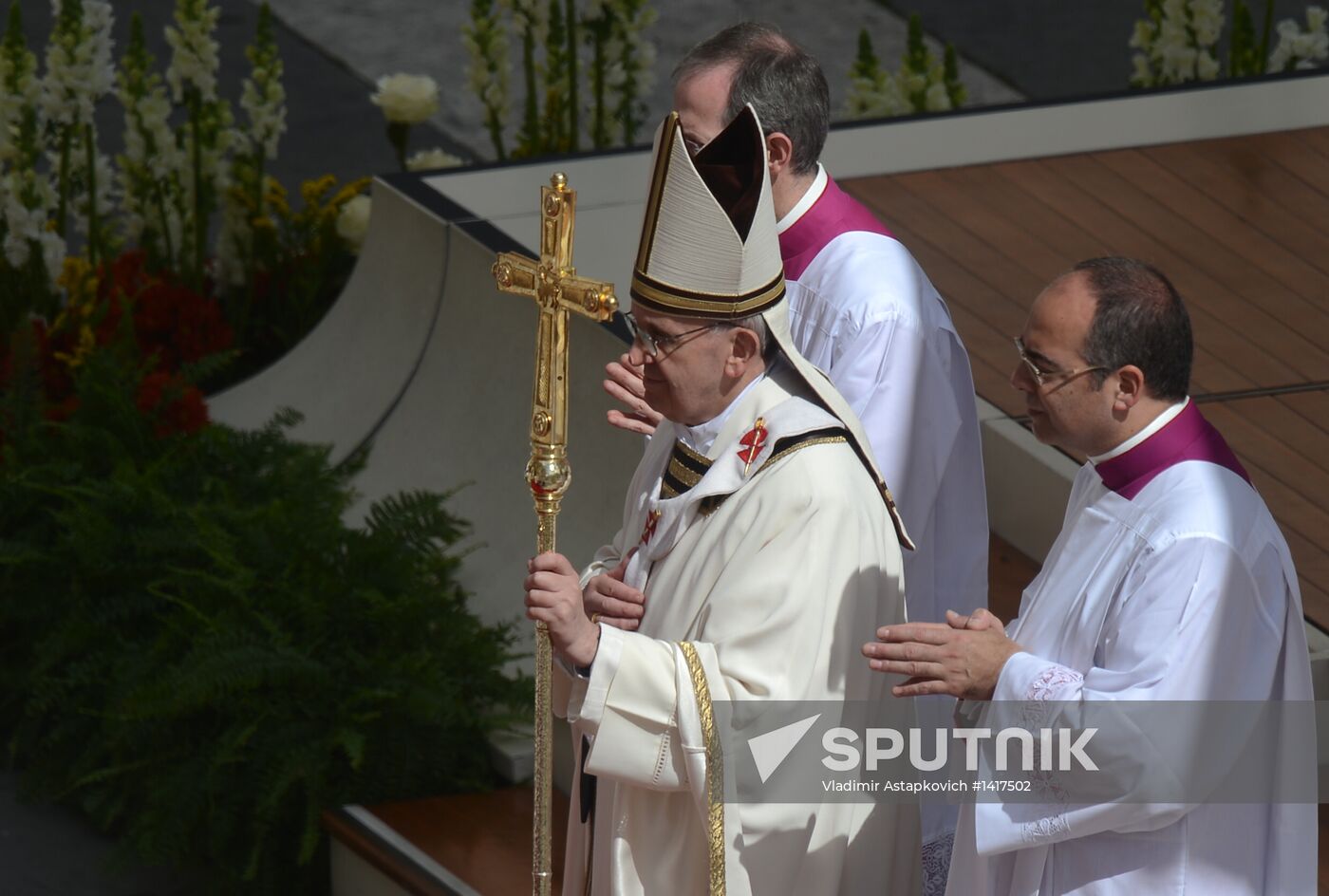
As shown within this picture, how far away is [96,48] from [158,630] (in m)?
2.47

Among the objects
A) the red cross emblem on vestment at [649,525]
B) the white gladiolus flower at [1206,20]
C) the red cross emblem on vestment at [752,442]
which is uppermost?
the white gladiolus flower at [1206,20]

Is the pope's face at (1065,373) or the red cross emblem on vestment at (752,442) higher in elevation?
the pope's face at (1065,373)

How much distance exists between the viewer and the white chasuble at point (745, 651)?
2.92 metres

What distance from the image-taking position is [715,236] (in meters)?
2.93

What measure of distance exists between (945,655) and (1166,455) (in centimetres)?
43

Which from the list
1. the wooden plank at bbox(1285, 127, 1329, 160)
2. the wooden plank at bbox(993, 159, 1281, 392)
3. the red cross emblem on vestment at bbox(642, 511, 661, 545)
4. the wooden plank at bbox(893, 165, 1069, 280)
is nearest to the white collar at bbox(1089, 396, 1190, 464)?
the red cross emblem on vestment at bbox(642, 511, 661, 545)

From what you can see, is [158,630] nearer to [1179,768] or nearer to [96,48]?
[96,48]

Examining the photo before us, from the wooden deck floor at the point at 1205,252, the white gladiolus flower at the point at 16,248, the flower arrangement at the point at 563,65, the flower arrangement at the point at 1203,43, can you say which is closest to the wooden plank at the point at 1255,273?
the wooden deck floor at the point at 1205,252

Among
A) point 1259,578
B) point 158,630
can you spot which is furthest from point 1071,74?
point 1259,578

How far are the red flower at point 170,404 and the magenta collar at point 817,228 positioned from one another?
10.4 ft

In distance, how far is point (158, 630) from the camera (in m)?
5.69

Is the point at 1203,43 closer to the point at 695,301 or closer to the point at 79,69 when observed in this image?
the point at 79,69

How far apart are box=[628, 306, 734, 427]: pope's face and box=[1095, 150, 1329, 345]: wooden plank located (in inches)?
133

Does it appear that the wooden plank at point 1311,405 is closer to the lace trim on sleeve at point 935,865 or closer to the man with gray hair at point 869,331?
the man with gray hair at point 869,331
